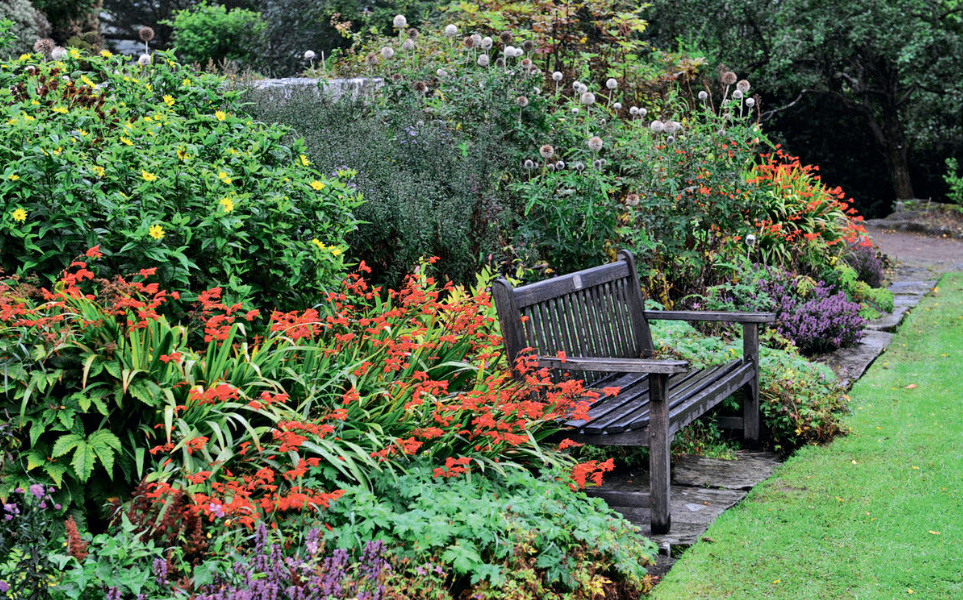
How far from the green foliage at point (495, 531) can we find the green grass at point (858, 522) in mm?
341

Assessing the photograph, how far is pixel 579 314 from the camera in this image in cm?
453

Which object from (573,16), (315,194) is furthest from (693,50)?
(315,194)

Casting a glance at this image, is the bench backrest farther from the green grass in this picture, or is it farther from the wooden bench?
the green grass

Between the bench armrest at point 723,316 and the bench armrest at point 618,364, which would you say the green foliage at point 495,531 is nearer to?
the bench armrest at point 618,364

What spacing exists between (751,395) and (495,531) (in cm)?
256

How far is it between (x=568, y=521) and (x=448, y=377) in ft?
3.57

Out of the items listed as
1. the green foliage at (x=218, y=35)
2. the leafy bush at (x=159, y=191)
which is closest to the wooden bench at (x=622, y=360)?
the leafy bush at (x=159, y=191)

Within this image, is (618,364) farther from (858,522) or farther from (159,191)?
(159,191)

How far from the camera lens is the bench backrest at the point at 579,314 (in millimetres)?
3924

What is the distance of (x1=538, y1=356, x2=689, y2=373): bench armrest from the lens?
3623 millimetres

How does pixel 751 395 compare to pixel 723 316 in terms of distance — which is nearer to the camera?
pixel 723 316

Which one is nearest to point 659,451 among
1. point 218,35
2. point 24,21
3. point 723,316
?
point 723,316

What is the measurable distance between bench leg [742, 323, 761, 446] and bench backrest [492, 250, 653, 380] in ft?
1.87

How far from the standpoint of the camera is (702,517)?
13.1 ft
